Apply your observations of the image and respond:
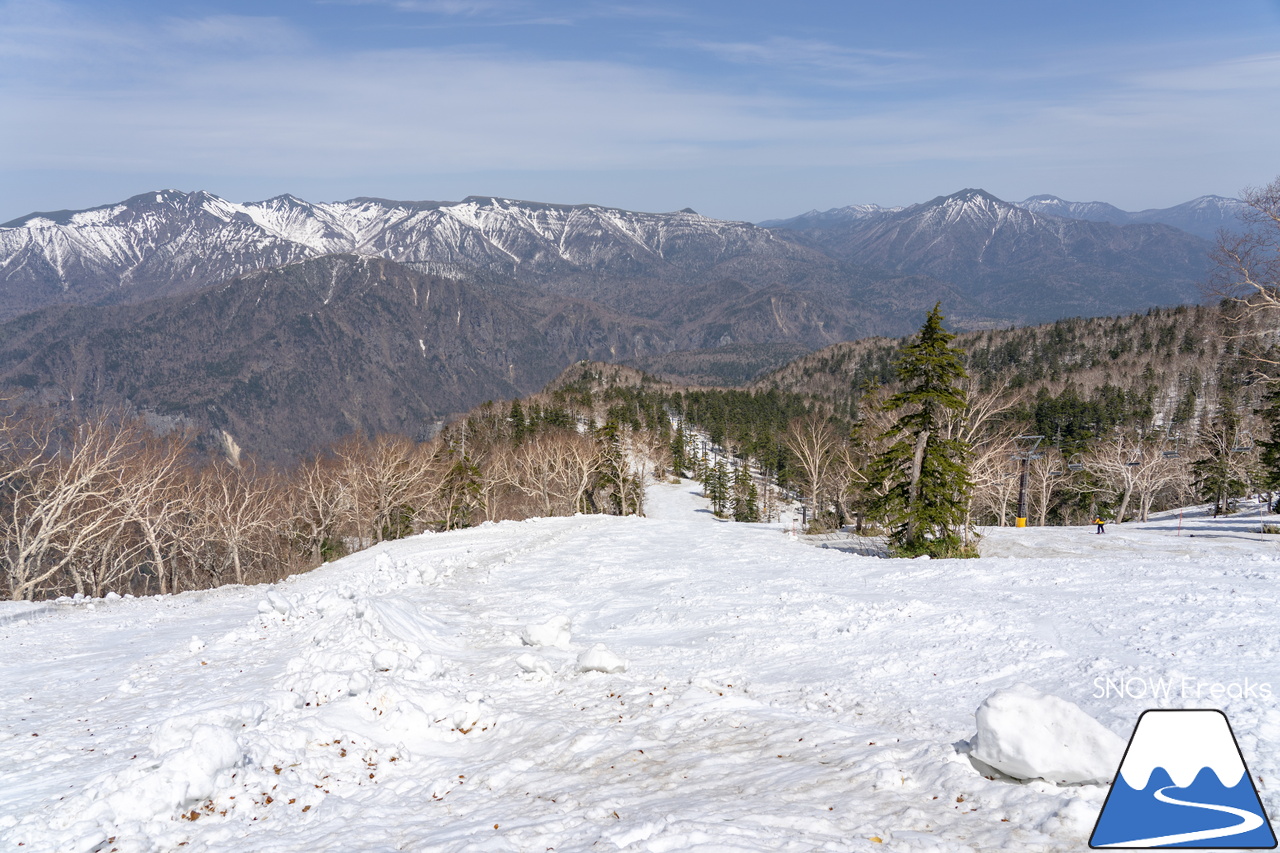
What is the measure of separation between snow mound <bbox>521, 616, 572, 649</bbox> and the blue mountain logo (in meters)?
10.7

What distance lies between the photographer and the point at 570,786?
27.0ft

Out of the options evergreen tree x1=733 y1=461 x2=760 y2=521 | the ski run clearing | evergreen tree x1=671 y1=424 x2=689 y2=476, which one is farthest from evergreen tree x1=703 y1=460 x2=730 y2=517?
the ski run clearing

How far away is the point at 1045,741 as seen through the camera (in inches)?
268

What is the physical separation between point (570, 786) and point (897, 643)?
7407mm

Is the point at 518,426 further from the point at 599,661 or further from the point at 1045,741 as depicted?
the point at 1045,741

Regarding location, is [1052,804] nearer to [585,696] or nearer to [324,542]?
[585,696]

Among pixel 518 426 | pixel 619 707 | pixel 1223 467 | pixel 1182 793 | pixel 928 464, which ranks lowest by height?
pixel 518 426

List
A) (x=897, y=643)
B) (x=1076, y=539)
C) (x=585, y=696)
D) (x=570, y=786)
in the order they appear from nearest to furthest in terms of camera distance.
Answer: (x=570, y=786) < (x=585, y=696) < (x=897, y=643) < (x=1076, y=539)

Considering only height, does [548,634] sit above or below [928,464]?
below

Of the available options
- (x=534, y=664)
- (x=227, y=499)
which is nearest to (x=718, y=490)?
(x=227, y=499)

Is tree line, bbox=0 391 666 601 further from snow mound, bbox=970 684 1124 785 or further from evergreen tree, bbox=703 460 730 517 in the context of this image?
snow mound, bbox=970 684 1124 785

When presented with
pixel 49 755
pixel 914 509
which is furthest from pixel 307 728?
pixel 914 509

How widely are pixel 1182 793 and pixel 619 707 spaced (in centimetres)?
744

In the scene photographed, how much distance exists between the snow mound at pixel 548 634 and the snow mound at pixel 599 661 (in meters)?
1.91
